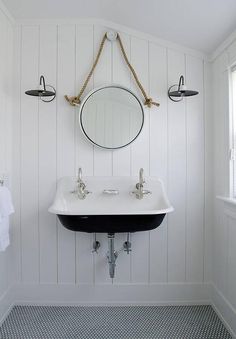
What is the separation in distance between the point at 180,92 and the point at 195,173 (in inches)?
24.5

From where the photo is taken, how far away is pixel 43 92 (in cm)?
191

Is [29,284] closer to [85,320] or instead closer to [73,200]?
[85,320]

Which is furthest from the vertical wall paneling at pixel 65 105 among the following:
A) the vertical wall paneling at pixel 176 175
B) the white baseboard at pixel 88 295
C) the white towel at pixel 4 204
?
the white baseboard at pixel 88 295

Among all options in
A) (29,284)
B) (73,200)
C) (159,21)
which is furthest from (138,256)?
(159,21)

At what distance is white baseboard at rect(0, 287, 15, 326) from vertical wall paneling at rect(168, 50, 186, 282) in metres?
1.20

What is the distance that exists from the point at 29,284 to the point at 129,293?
2.52 feet

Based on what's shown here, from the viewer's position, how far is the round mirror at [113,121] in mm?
2039

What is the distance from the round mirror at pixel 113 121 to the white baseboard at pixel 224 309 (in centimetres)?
129

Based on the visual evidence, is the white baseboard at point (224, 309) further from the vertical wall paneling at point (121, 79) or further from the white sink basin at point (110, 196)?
the vertical wall paneling at point (121, 79)

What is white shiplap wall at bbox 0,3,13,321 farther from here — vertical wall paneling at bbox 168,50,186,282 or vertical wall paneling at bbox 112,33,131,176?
vertical wall paneling at bbox 168,50,186,282

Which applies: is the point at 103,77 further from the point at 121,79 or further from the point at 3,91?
the point at 3,91

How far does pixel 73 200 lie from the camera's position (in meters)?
2.04

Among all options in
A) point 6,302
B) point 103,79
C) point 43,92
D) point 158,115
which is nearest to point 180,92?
point 158,115

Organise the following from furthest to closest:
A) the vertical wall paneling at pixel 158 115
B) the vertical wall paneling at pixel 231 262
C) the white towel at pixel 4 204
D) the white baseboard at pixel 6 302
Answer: the vertical wall paneling at pixel 158 115 < the white baseboard at pixel 6 302 < the vertical wall paneling at pixel 231 262 < the white towel at pixel 4 204
